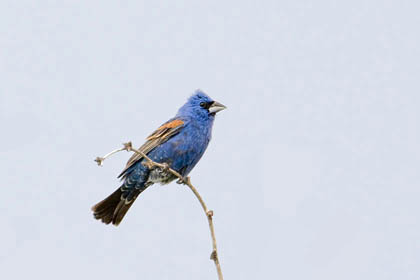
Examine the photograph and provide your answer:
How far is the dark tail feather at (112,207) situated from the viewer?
7516 millimetres

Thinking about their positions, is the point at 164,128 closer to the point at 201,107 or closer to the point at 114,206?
the point at 201,107

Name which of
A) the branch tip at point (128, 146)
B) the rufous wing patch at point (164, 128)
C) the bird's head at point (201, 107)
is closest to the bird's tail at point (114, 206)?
the rufous wing patch at point (164, 128)

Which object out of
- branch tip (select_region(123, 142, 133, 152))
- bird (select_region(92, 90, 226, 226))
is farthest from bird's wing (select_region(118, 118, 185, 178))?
branch tip (select_region(123, 142, 133, 152))

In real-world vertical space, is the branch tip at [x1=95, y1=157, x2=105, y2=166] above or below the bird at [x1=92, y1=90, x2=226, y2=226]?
below

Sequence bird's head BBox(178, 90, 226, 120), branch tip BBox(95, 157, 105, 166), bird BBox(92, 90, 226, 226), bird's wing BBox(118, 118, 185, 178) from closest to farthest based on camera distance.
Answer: branch tip BBox(95, 157, 105, 166) → bird BBox(92, 90, 226, 226) → bird's wing BBox(118, 118, 185, 178) → bird's head BBox(178, 90, 226, 120)

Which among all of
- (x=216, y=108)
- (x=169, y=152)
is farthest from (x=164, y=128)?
(x=216, y=108)

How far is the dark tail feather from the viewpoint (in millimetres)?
7516

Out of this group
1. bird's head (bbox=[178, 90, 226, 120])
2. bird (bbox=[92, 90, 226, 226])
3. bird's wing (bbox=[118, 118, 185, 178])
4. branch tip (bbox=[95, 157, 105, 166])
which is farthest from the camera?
bird's head (bbox=[178, 90, 226, 120])

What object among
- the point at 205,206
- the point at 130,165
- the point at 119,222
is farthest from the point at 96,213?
the point at 205,206

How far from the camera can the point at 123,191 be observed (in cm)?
746

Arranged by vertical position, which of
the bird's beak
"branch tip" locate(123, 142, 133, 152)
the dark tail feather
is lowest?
"branch tip" locate(123, 142, 133, 152)

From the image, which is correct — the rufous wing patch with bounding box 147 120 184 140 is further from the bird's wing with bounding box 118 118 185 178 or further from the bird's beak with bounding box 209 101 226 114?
the bird's beak with bounding box 209 101 226 114

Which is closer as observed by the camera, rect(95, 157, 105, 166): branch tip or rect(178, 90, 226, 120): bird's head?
rect(95, 157, 105, 166): branch tip

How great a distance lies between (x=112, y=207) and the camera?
7574 millimetres
